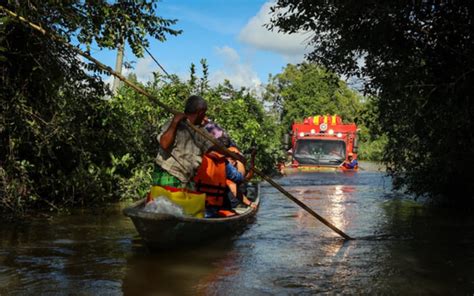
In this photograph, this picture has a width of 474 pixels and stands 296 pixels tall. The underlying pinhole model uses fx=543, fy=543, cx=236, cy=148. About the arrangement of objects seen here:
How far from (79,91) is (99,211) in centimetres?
225

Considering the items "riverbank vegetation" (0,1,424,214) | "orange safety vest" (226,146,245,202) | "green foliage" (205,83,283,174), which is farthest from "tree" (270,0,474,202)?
"green foliage" (205,83,283,174)

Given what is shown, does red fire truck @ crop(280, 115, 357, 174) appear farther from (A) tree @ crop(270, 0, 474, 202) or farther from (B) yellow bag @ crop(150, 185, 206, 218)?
(B) yellow bag @ crop(150, 185, 206, 218)

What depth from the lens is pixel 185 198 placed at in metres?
6.79

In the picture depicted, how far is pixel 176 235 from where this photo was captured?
654 cm

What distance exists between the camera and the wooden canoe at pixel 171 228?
6094 mm

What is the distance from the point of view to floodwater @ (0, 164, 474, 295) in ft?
17.8

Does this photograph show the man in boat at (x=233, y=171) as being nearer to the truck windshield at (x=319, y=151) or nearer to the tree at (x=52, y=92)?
the tree at (x=52, y=92)

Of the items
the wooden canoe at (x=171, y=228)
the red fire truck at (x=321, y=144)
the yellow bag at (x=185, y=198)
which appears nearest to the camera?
the wooden canoe at (x=171, y=228)

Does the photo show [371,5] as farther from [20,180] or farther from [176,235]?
[20,180]

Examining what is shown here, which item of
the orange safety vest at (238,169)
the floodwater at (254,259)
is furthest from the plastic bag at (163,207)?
the orange safety vest at (238,169)

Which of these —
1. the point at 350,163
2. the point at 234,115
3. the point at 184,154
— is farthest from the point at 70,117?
the point at 350,163

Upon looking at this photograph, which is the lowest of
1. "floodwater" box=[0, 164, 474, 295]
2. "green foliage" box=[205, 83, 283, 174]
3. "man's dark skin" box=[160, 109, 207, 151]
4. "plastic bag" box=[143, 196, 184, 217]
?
"floodwater" box=[0, 164, 474, 295]

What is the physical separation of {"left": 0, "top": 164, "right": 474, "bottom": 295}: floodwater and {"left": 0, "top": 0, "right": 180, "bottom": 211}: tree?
67cm

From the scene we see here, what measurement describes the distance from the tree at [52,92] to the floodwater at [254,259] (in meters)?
0.67
